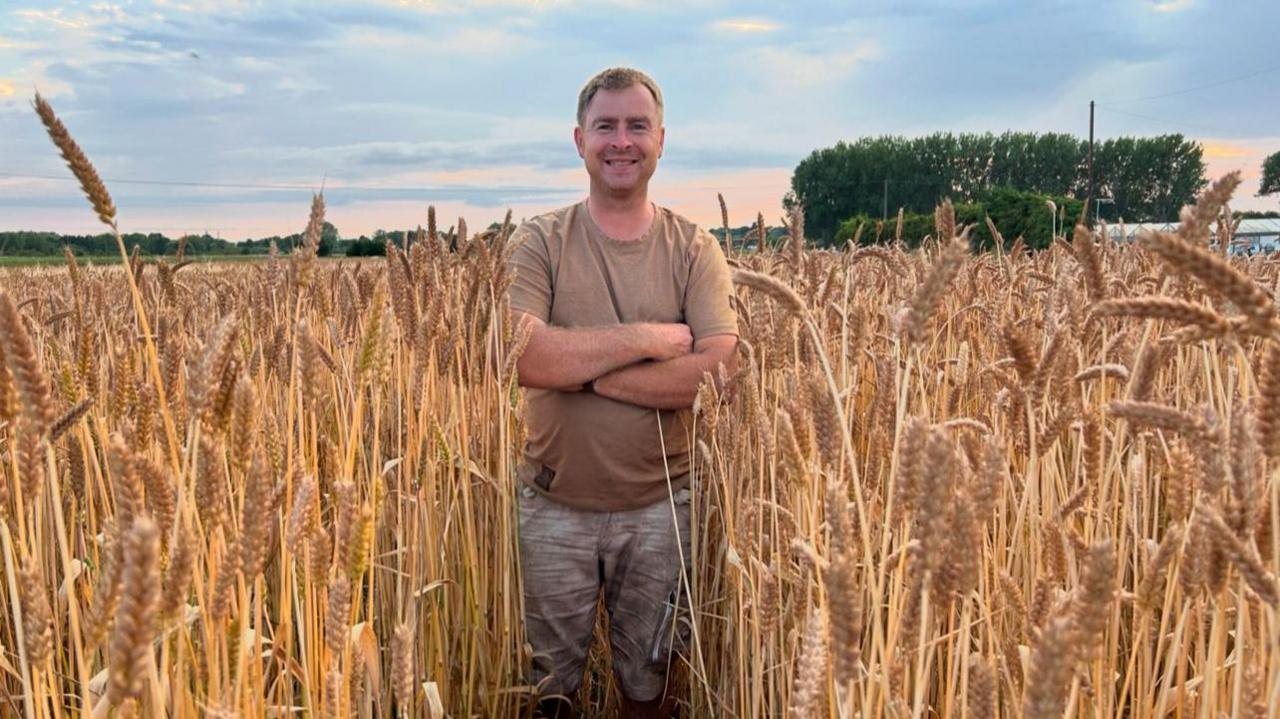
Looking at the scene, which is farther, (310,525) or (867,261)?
(867,261)

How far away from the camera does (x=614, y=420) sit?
114 inches

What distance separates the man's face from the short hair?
24 mm

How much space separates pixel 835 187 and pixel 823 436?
2616 inches

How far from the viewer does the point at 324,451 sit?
117 inches

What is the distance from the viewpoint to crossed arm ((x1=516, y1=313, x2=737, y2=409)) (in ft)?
9.00

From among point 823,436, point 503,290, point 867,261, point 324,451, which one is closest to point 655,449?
point 503,290

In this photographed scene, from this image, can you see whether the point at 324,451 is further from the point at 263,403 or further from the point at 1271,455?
the point at 1271,455

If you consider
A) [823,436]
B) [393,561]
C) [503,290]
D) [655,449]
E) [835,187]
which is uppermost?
[835,187]

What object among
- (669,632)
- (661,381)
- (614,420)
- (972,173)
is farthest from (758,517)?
(972,173)

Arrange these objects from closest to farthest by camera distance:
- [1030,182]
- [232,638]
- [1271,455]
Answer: [1271,455] < [232,638] < [1030,182]

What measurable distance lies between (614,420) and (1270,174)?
77.0 meters

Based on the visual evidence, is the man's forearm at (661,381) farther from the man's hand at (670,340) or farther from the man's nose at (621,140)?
the man's nose at (621,140)

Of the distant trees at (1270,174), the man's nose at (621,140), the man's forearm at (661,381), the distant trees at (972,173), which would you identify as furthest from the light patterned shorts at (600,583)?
the distant trees at (1270,174)

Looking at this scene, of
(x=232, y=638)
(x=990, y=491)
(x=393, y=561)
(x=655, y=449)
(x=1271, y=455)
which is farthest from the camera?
(x=655, y=449)
